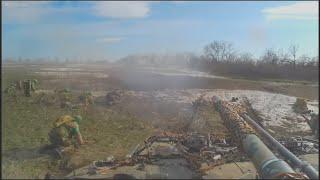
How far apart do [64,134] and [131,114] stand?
21.7 feet

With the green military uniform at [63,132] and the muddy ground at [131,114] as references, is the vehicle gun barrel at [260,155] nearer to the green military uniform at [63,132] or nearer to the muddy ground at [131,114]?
the muddy ground at [131,114]

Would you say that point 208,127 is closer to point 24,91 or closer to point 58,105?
point 58,105

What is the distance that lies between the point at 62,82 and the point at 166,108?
12.5 meters

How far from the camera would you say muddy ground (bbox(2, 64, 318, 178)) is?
39.7 ft

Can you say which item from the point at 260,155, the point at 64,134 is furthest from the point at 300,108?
the point at 260,155

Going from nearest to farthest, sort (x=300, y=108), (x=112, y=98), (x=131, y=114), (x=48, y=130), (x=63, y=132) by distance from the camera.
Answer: (x=63, y=132) < (x=48, y=130) < (x=131, y=114) < (x=300, y=108) < (x=112, y=98)

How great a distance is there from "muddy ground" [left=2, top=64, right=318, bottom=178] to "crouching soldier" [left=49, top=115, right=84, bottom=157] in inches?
14.6

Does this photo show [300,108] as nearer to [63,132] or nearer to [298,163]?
[63,132]

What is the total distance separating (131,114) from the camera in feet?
61.6

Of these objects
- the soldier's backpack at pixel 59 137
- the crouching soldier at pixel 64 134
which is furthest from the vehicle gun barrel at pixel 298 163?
the soldier's backpack at pixel 59 137

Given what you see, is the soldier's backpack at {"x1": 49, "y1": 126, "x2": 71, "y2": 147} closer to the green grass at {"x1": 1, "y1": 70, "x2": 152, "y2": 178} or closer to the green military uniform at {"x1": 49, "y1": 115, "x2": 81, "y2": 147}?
Answer: the green military uniform at {"x1": 49, "y1": 115, "x2": 81, "y2": 147}

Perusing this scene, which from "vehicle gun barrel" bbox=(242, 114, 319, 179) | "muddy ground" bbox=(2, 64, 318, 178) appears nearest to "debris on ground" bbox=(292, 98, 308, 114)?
"muddy ground" bbox=(2, 64, 318, 178)

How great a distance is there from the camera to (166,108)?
20219mm

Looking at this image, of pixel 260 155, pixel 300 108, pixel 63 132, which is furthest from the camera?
pixel 300 108
